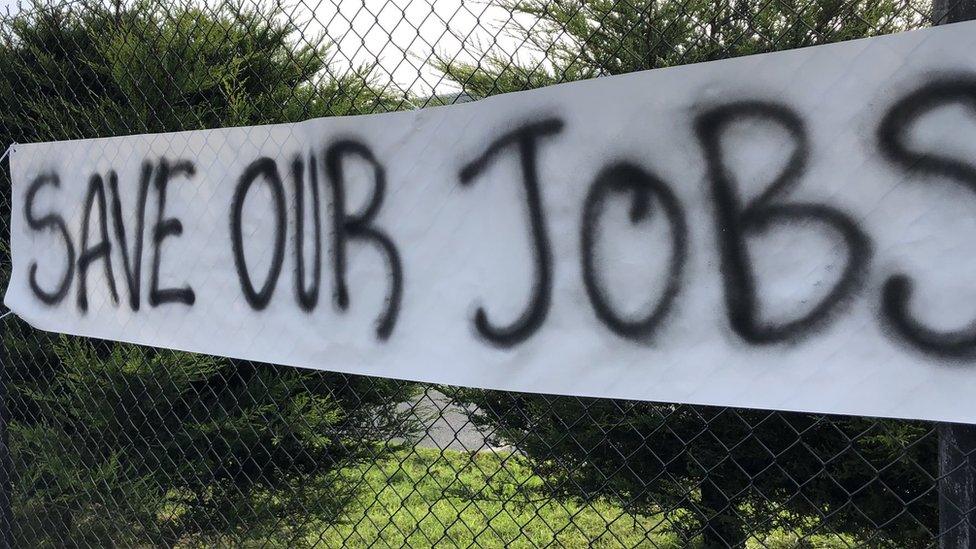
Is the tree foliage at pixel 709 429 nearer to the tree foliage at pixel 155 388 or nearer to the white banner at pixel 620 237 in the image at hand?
the white banner at pixel 620 237

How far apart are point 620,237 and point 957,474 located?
0.73 meters

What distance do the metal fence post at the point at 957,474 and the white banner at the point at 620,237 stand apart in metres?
0.13

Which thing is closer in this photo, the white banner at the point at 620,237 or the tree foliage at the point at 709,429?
the white banner at the point at 620,237

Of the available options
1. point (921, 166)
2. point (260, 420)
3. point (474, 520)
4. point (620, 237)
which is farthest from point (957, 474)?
point (474, 520)

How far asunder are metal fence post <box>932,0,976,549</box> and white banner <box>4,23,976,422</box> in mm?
130

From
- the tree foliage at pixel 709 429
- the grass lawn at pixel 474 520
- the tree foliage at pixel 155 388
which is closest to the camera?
the tree foliage at pixel 709 429

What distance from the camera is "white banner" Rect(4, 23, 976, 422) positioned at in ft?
4.73

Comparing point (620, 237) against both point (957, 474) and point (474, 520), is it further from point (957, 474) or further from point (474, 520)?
point (474, 520)

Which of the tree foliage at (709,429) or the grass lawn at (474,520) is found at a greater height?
the tree foliage at (709,429)

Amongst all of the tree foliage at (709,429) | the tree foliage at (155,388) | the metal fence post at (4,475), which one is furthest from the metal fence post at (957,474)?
the metal fence post at (4,475)

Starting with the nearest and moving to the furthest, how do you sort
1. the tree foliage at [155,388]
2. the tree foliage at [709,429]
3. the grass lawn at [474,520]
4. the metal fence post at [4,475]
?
1. the tree foliage at [709,429]
2. the metal fence post at [4,475]
3. the tree foliage at [155,388]
4. the grass lawn at [474,520]

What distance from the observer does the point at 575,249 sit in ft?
5.86

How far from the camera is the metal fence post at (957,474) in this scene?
1.50 m

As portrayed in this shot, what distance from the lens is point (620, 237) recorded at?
1734 millimetres
